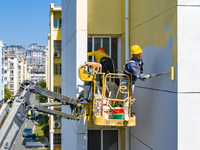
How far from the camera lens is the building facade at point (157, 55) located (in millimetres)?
6188

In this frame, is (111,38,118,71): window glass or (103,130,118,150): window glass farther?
(103,130,118,150): window glass

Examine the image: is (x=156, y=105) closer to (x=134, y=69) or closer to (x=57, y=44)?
(x=134, y=69)

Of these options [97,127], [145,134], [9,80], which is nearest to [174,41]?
Result: [145,134]

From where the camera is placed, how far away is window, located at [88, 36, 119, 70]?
38.2 feet

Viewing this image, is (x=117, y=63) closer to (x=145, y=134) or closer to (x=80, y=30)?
(x=80, y=30)

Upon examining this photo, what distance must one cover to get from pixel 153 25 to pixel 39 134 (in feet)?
178

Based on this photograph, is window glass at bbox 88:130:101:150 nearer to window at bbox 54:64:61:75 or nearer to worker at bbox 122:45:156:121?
worker at bbox 122:45:156:121

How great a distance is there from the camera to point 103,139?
1213 centimetres

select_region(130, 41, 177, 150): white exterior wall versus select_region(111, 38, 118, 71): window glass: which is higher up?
select_region(111, 38, 118, 71): window glass
